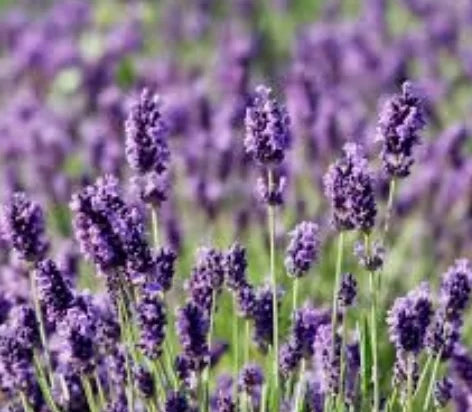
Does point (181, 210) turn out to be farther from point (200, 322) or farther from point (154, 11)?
point (154, 11)

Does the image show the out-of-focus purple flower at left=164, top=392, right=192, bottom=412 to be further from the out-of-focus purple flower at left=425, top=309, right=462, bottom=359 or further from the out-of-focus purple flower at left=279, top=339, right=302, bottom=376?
the out-of-focus purple flower at left=425, top=309, right=462, bottom=359

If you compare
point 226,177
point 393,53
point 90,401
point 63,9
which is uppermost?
point 63,9

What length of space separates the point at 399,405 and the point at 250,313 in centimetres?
49

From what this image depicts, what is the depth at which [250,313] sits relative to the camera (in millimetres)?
3779

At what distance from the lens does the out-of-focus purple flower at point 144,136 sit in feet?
12.0

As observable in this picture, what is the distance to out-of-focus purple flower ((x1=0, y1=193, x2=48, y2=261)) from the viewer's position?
136 inches

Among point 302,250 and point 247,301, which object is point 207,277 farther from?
point 302,250

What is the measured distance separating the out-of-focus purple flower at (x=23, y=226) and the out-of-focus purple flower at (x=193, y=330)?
1.21ft

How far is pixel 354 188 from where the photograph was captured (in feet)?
11.2

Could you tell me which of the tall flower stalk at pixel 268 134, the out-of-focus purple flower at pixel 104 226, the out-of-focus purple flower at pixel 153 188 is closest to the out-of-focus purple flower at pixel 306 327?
the tall flower stalk at pixel 268 134

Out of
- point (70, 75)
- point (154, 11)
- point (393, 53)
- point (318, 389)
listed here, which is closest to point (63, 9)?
point (154, 11)

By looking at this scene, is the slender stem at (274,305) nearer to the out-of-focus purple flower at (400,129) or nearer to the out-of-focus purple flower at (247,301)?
the out-of-focus purple flower at (247,301)

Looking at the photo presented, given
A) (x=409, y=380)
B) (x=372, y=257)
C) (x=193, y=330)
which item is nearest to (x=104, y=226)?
(x=193, y=330)

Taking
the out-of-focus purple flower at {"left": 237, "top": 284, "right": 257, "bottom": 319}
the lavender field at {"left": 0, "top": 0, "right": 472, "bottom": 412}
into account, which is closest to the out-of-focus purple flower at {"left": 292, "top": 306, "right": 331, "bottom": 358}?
the lavender field at {"left": 0, "top": 0, "right": 472, "bottom": 412}
